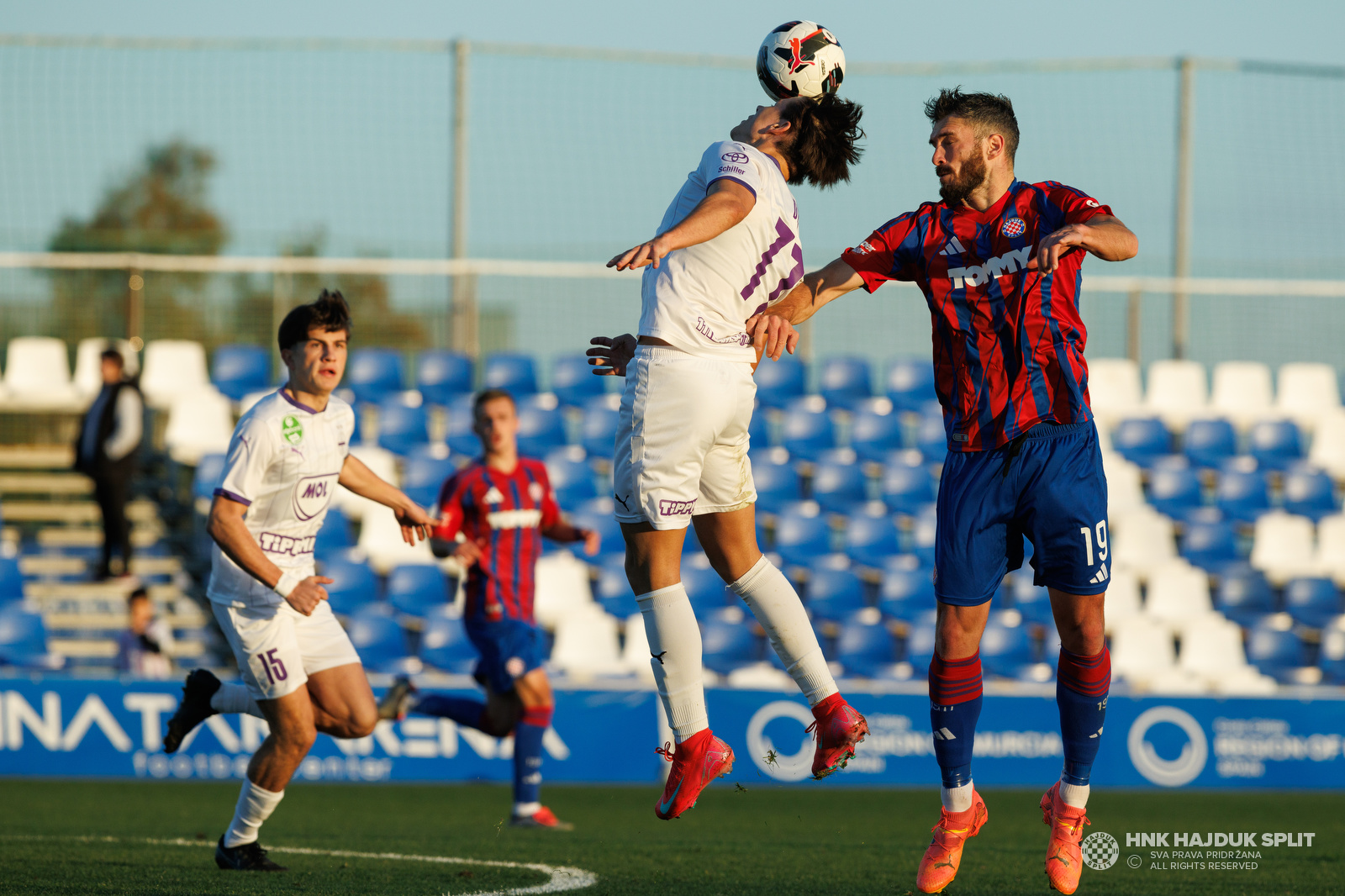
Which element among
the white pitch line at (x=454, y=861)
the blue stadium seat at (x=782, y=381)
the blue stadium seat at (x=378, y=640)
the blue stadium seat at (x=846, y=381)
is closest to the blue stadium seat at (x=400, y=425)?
the blue stadium seat at (x=378, y=640)

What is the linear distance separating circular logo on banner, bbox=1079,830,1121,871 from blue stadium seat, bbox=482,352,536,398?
819 cm

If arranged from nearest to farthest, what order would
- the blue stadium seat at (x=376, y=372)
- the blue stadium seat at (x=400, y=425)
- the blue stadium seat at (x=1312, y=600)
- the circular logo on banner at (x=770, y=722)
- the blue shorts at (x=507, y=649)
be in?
1. the blue shorts at (x=507, y=649)
2. the circular logo on banner at (x=770, y=722)
3. the blue stadium seat at (x=1312, y=600)
4. the blue stadium seat at (x=400, y=425)
5. the blue stadium seat at (x=376, y=372)

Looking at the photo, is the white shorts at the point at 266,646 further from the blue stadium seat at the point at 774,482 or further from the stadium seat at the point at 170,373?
the stadium seat at the point at 170,373

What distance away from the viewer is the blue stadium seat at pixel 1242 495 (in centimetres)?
1393

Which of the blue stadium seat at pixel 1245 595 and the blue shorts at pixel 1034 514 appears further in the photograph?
the blue stadium seat at pixel 1245 595

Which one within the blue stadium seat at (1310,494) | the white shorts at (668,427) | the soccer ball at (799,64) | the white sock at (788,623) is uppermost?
the soccer ball at (799,64)

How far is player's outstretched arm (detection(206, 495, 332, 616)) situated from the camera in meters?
5.75

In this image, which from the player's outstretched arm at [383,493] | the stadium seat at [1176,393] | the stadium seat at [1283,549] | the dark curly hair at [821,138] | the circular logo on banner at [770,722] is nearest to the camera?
the dark curly hair at [821,138]

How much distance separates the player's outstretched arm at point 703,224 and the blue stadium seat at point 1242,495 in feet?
34.8

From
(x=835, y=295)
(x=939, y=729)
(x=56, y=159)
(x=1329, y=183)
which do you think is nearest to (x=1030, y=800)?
(x=939, y=729)

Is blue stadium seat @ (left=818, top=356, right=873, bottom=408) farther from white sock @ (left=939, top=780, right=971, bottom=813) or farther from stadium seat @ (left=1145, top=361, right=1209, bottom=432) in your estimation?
white sock @ (left=939, top=780, right=971, bottom=813)

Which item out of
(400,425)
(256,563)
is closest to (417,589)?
(400,425)

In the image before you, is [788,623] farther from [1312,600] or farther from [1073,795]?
[1312,600]

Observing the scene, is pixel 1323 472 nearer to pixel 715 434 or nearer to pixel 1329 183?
pixel 1329 183
